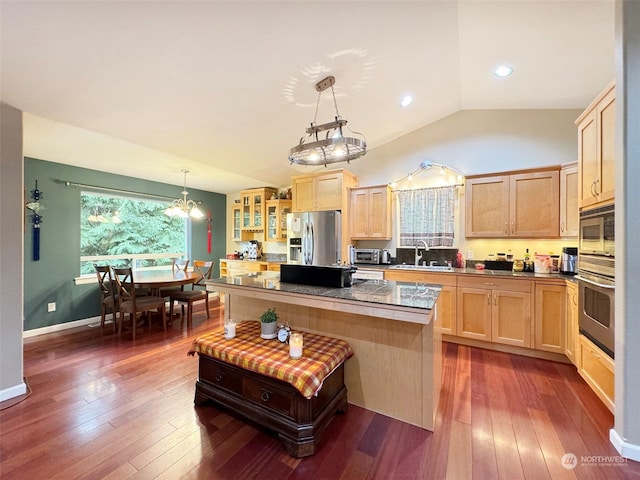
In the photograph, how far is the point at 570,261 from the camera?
300 centimetres

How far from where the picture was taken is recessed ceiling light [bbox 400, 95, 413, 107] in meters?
3.25

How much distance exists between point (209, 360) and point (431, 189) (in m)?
3.59

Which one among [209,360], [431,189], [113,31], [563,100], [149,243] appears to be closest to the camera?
[113,31]

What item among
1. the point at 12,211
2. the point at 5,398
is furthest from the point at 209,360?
the point at 12,211

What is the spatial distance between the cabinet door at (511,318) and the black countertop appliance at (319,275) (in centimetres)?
205

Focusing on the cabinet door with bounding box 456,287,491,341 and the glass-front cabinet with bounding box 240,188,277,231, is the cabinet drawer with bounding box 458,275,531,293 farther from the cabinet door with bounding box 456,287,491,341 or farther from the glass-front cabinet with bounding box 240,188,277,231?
the glass-front cabinet with bounding box 240,188,277,231

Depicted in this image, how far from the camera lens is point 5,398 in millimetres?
2135

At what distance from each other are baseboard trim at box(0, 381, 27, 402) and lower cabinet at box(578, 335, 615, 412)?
4472 mm

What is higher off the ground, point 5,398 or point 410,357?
point 410,357

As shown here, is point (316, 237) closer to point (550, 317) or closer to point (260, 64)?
point (260, 64)

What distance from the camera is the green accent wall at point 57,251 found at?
3676 mm

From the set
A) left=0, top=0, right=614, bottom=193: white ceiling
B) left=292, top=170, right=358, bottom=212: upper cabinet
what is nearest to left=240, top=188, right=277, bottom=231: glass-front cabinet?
left=292, top=170, right=358, bottom=212: upper cabinet

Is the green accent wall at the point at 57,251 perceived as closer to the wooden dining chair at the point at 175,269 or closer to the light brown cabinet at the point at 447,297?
the wooden dining chair at the point at 175,269

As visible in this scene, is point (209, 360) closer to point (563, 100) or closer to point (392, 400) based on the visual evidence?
point (392, 400)
